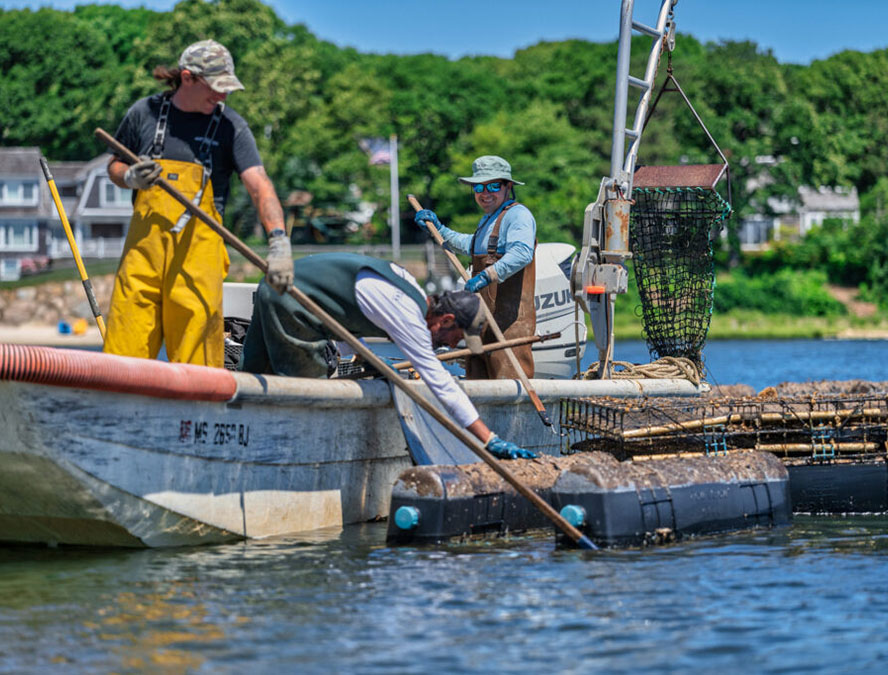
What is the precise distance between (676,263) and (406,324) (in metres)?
5.13

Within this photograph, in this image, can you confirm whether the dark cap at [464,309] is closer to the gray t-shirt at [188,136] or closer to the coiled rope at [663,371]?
the gray t-shirt at [188,136]

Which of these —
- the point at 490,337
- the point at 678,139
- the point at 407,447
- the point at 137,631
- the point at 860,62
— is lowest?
the point at 137,631

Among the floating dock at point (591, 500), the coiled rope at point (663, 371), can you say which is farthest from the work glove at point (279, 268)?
the coiled rope at point (663, 371)

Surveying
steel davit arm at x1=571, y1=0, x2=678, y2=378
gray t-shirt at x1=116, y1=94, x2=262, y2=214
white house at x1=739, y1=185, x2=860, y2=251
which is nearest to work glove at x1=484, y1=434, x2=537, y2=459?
gray t-shirt at x1=116, y1=94, x2=262, y2=214

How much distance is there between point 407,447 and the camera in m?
9.22

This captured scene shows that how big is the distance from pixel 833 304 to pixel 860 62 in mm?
25797

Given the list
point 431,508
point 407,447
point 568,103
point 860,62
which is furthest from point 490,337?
point 860,62

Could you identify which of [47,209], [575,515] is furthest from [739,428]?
[47,209]

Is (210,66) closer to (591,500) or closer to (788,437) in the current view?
(591,500)

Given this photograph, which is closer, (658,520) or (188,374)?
(188,374)

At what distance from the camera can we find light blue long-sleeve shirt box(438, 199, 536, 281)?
32.7 feet

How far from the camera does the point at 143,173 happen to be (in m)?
7.78

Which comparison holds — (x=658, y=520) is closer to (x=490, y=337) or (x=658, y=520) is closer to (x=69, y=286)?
(x=490, y=337)

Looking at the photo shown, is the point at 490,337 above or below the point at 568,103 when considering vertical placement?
below
